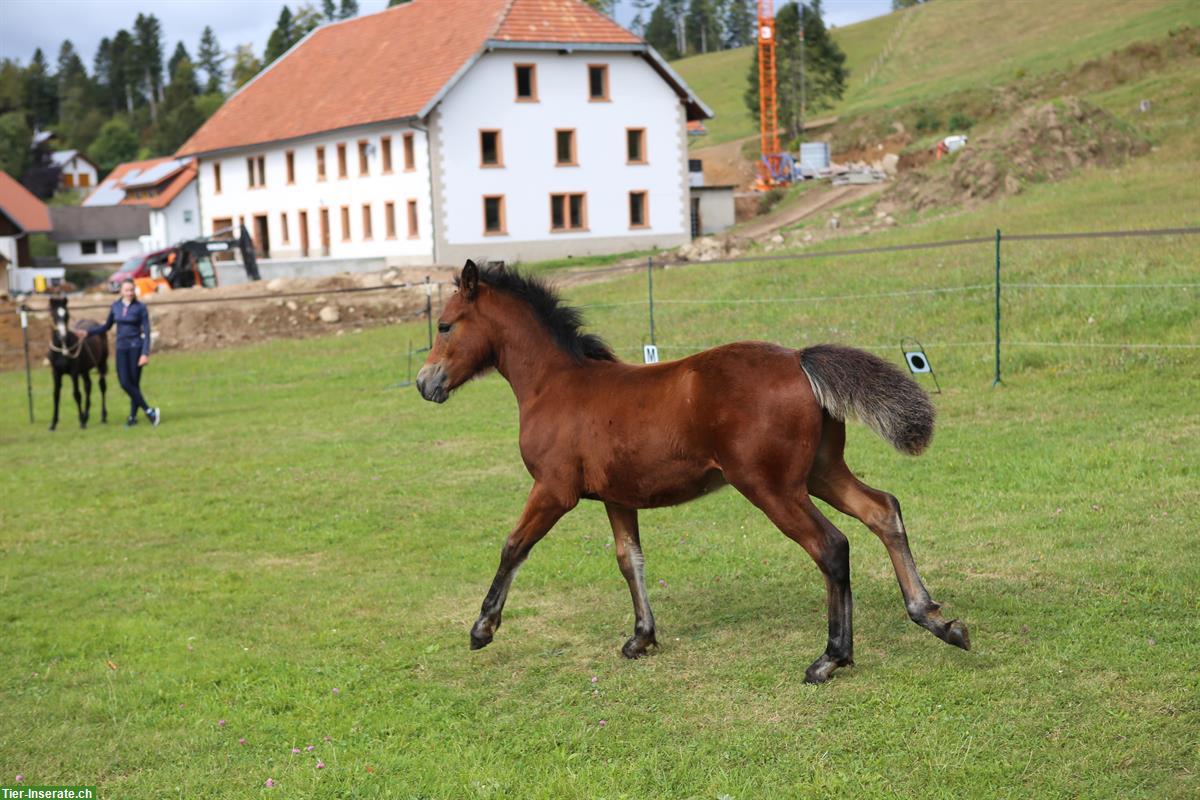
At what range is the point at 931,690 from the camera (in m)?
5.54

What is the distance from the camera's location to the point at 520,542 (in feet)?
20.7

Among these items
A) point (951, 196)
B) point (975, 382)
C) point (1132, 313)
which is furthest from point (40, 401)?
point (951, 196)

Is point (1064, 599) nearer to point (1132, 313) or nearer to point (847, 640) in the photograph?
point (847, 640)

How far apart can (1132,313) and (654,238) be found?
3162cm

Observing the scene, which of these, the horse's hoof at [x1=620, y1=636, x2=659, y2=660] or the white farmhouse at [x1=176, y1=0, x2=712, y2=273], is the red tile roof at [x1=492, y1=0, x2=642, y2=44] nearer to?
the white farmhouse at [x1=176, y1=0, x2=712, y2=273]

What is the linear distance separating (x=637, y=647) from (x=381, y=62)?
147 feet

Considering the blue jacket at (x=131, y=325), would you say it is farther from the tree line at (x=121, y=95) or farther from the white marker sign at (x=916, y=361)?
the tree line at (x=121, y=95)

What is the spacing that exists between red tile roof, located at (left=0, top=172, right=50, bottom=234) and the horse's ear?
76836mm

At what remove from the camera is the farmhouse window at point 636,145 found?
45188 millimetres

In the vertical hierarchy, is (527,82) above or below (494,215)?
above

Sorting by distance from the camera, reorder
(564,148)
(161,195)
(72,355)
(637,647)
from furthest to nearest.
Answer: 1. (161,195)
2. (564,148)
3. (72,355)
4. (637,647)

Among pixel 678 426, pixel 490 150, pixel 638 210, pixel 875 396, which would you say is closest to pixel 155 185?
pixel 490 150

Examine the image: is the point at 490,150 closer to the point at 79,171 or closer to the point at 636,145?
the point at 636,145

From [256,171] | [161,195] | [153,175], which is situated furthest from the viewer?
[153,175]
